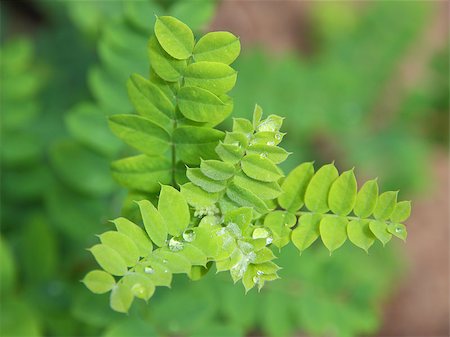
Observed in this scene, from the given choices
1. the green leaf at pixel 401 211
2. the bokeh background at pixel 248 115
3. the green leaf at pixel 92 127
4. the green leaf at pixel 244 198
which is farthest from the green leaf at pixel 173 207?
the green leaf at pixel 92 127

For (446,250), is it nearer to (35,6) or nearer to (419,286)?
(419,286)

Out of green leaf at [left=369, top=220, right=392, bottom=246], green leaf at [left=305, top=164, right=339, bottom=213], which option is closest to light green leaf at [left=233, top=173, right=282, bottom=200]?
green leaf at [left=305, top=164, right=339, bottom=213]

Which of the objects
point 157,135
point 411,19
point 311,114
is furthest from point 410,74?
point 157,135

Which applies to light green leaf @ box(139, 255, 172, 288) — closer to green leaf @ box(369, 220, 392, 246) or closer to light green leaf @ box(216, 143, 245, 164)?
light green leaf @ box(216, 143, 245, 164)

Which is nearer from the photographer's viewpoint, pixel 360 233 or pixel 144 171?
pixel 360 233

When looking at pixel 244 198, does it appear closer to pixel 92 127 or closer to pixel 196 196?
pixel 196 196

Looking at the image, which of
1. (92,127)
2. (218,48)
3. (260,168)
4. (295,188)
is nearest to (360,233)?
(295,188)
